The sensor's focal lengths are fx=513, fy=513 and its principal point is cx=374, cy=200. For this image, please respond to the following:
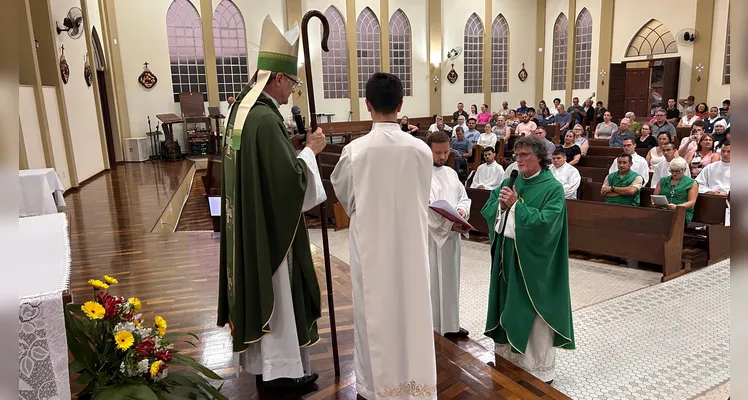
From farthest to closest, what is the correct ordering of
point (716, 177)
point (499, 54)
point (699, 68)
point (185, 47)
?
point (499, 54)
point (185, 47)
point (699, 68)
point (716, 177)

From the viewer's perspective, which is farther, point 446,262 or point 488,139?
point 488,139

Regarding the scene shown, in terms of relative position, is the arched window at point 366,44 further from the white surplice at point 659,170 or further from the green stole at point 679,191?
the green stole at point 679,191

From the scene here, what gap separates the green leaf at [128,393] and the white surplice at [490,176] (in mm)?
6527

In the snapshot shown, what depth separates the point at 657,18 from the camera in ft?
52.7

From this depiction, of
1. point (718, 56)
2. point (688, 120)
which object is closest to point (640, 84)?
point (718, 56)

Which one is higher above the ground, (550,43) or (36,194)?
(550,43)

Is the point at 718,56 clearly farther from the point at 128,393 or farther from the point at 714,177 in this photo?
the point at 128,393

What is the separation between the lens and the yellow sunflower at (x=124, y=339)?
193 cm

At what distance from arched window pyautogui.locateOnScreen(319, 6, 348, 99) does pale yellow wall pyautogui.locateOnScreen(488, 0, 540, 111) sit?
4.60m

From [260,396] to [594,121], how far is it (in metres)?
15.3

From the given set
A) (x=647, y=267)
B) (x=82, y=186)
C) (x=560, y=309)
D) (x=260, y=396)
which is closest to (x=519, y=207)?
(x=560, y=309)

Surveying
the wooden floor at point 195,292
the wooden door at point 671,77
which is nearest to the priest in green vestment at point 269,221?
the wooden floor at point 195,292

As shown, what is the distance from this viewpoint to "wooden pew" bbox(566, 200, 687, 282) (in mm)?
5453

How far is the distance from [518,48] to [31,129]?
57.2 ft
